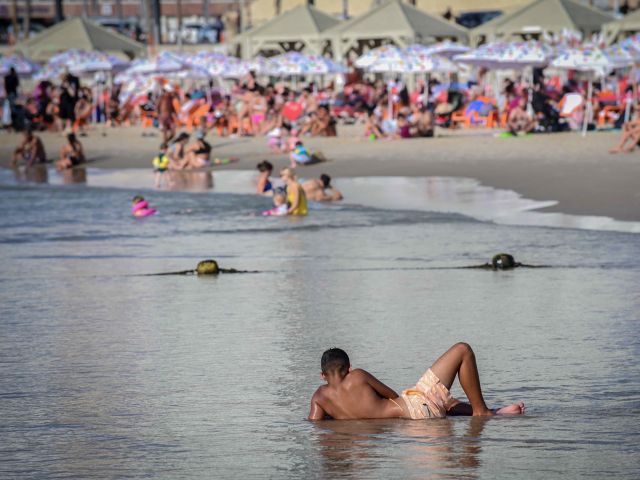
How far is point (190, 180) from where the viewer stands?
79.8ft

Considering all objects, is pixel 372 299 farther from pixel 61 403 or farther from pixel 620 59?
pixel 620 59

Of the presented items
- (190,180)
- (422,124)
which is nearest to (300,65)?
(422,124)

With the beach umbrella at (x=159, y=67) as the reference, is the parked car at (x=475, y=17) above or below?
above

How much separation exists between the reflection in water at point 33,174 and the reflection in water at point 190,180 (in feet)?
7.79

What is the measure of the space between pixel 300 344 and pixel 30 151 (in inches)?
791

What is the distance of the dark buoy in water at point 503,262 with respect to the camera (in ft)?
42.2

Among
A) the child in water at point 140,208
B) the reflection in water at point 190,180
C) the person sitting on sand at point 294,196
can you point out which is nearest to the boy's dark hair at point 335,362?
the person sitting on sand at point 294,196

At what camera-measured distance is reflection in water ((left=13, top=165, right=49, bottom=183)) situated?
25.6 metres

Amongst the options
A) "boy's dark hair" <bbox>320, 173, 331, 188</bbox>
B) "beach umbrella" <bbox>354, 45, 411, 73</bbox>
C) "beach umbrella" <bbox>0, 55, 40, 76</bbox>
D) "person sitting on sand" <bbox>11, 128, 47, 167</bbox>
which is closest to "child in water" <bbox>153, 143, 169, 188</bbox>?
"person sitting on sand" <bbox>11, 128, 47, 167</bbox>

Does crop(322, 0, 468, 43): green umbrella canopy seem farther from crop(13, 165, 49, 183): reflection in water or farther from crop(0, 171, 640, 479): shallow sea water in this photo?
crop(0, 171, 640, 479): shallow sea water

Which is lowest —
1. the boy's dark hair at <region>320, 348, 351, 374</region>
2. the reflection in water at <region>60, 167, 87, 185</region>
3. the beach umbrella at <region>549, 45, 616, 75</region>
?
the reflection in water at <region>60, 167, 87, 185</region>

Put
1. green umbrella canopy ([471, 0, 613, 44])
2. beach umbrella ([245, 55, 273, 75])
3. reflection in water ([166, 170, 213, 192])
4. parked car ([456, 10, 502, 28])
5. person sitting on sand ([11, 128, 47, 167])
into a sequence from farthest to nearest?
parked car ([456, 10, 502, 28]), beach umbrella ([245, 55, 273, 75]), green umbrella canopy ([471, 0, 613, 44]), person sitting on sand ([11, 128, 47, 167]), reflection in water ([166, 170, 213, 192])

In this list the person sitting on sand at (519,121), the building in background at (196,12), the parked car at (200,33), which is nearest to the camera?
the person sitting on sand at (519,121)

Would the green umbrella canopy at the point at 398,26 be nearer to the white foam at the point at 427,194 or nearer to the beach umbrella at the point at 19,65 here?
the beach umbrella at the point at 19,65
